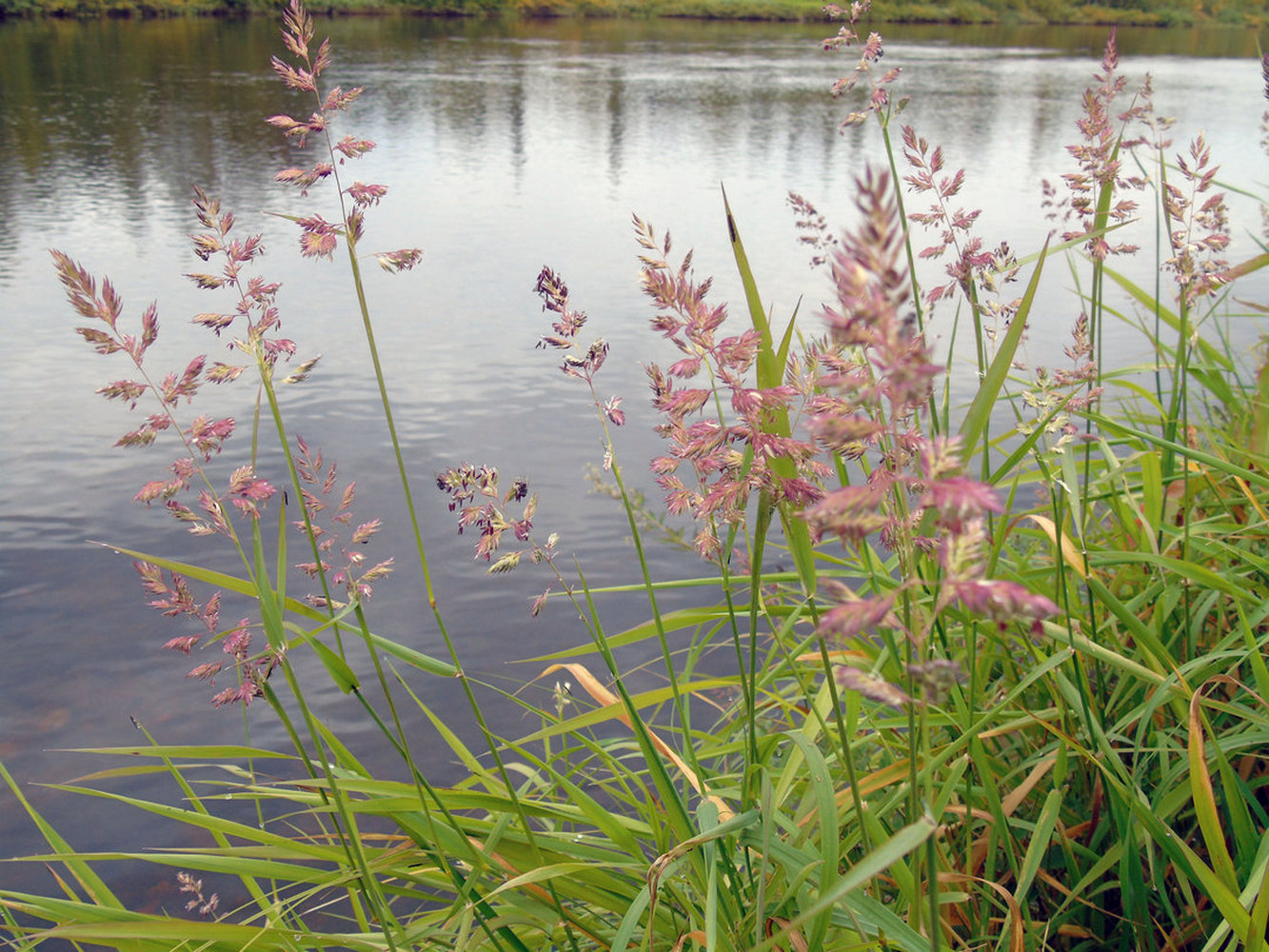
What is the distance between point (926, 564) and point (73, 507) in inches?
248

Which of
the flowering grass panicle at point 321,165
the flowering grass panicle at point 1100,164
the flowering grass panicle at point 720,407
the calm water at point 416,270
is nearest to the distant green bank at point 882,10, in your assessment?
the calm water at point 416,270

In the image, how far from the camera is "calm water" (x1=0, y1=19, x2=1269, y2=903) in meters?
5.20

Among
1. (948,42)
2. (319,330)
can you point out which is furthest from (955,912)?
(948,42)

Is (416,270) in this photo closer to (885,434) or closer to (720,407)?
(720,407)

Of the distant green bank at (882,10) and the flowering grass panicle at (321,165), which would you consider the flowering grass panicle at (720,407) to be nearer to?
the flowering grass panicle at (321,165)

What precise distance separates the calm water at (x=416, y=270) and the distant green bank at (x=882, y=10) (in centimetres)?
2357

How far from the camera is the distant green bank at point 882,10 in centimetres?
4922

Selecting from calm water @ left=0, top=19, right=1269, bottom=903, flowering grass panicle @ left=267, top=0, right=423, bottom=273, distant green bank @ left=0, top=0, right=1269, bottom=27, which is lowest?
calm water @ left=0, top=19, right=1269, bottom=903

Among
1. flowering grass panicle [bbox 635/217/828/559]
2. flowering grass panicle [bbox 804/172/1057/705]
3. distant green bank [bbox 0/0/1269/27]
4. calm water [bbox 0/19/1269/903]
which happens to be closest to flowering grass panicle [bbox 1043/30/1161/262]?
flowering grass panicle [bbox 635/217/828/559]

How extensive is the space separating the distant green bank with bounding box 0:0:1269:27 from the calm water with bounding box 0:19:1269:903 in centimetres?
2357

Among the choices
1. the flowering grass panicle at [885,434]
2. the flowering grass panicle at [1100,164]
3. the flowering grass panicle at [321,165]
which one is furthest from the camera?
the flowering grass panicle at [1100,164]

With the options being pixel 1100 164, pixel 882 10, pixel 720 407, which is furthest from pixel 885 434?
pixel 882 10

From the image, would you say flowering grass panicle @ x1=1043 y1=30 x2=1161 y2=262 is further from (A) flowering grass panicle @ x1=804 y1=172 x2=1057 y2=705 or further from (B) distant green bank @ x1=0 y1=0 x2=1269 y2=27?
(B) distant green bank @ x1=0 y1=0 x2=1269 y2=27

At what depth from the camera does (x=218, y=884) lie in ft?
12.0
